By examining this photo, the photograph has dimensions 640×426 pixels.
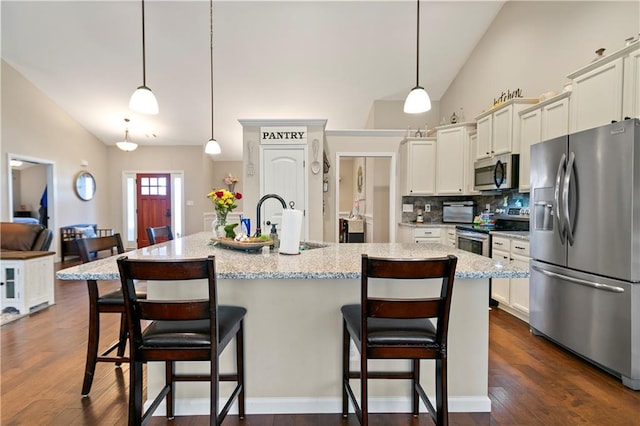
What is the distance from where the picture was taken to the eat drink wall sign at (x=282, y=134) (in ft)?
16.0

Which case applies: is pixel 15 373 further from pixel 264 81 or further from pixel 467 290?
pixel 264 81

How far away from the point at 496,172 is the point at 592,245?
194 centimetres

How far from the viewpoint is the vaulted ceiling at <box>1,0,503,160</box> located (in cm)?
460

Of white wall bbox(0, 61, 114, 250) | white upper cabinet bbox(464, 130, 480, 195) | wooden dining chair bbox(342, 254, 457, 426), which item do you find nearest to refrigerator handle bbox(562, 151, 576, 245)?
wooden dining chair bbox(342, 254, 457, 426)

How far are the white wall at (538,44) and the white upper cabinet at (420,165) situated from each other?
93cm

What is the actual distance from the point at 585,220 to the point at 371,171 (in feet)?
14.0

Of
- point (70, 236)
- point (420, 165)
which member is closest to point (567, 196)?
point (420, 165)

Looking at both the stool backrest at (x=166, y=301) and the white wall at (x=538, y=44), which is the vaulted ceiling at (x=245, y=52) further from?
the stool backrest at (x=166, y=301)

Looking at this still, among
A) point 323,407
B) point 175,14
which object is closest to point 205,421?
point 323,407

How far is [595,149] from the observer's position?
232cm

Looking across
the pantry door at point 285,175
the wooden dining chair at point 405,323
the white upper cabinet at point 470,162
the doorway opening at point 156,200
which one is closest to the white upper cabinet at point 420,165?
the white upper cabinet at point 470,162

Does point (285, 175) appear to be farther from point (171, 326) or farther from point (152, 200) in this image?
point (152, 200)

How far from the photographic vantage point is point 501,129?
13.2 feet

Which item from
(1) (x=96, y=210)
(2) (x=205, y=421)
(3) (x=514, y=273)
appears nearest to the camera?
(3) (x=514, y=273)
